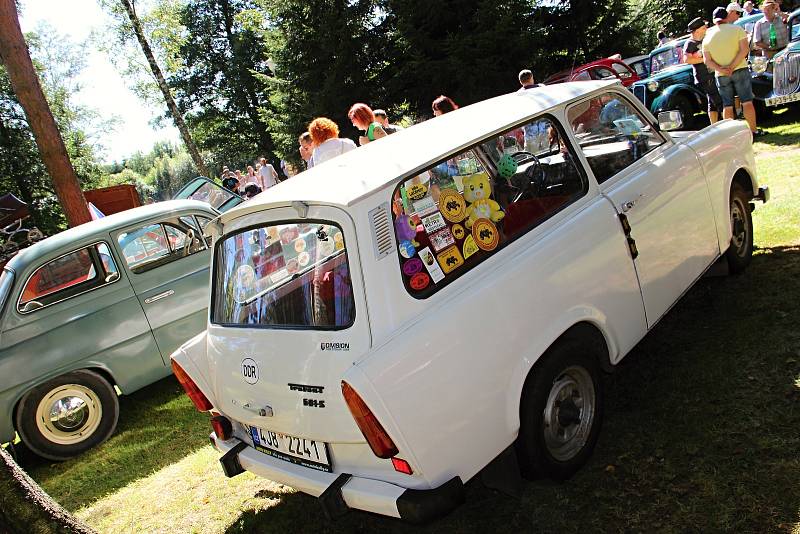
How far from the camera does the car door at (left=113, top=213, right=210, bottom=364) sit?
5.64m

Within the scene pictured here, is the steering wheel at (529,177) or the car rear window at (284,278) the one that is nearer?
the car rear window at (284,278)

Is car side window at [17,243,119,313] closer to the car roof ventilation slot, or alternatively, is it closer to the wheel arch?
the car roof ventilation slot

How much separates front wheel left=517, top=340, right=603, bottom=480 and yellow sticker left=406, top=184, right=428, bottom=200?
37.6 inches

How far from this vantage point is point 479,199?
2820 millimetres

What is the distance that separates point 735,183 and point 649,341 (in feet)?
4.64

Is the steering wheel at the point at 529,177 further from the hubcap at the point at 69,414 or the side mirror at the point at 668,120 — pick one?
the hubcap at the point at 69,414

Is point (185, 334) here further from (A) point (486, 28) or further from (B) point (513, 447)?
(A) point (486, 28)

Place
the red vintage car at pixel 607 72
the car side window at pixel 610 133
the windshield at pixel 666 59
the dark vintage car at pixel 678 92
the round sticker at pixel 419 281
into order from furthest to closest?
the red vintage car at pixel 607 72 < the windshield at pixel 666 59 < the dark vintage car at pixel 678 92 < the car side window at pixel 610 133 < the round sticker at pixel 419 281

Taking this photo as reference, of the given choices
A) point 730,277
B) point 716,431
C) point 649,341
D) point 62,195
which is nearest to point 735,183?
point 730,277

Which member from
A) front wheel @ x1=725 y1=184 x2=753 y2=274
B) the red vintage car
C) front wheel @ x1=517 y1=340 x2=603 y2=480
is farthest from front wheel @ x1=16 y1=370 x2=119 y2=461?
the red vintage car

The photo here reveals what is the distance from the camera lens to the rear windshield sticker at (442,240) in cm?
256

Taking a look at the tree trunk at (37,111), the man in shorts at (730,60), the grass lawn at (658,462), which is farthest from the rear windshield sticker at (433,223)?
the tree trunk at (37,111)

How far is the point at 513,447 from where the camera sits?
2.64m

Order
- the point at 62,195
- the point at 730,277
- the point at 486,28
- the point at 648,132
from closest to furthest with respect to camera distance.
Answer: the point at 648,132 < the point at 730,277 < the point at 62,195 < the point at 486,28
